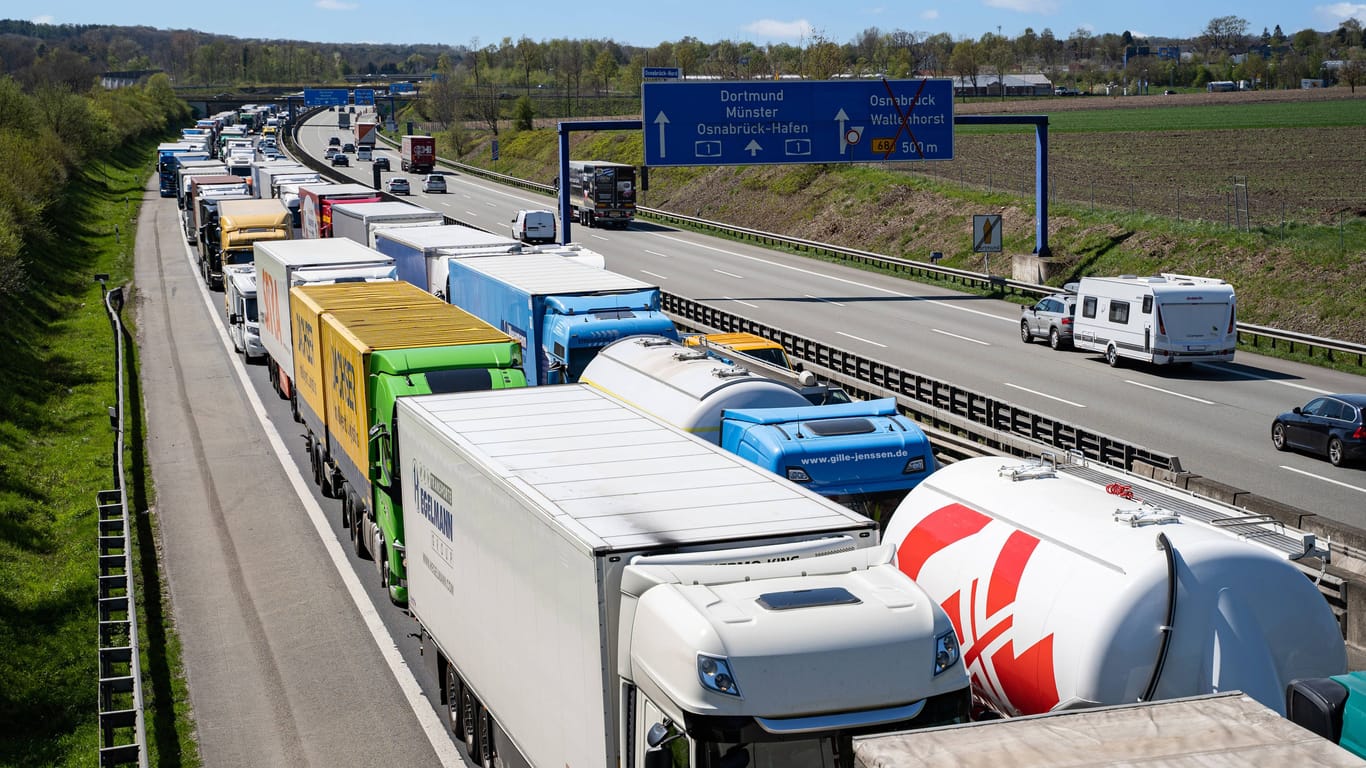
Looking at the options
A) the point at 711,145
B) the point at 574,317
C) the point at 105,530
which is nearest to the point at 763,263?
the point at 711,145

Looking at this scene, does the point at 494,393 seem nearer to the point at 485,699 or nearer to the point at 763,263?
the point at 485,699

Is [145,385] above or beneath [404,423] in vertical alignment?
beneath

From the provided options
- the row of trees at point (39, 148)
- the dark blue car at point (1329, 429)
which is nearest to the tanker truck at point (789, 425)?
the dark blue car at point (1329, 429)

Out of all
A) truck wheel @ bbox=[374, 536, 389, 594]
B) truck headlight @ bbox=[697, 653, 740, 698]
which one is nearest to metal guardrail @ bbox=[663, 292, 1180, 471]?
truck wheel @ bbox=[374, 536, 389, 594]

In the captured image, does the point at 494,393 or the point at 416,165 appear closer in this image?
the point at 494,393

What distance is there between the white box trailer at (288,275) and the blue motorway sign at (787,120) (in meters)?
14.8

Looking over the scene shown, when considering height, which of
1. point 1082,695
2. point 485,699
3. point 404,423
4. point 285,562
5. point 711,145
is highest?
point 711,145

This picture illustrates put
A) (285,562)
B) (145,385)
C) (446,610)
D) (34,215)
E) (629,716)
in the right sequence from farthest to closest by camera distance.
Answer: (34,215), (145,385), (285,562), (446,610), (629,716)

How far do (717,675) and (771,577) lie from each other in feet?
4.11

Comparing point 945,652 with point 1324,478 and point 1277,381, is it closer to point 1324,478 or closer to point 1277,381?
point 1324,478

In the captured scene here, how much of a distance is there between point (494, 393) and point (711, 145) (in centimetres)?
3298

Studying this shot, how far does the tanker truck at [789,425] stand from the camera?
14.7m

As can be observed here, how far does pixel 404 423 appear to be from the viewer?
1496cm

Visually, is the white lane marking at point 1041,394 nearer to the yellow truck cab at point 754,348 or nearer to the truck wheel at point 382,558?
the yellow truck cab at point 754,348
